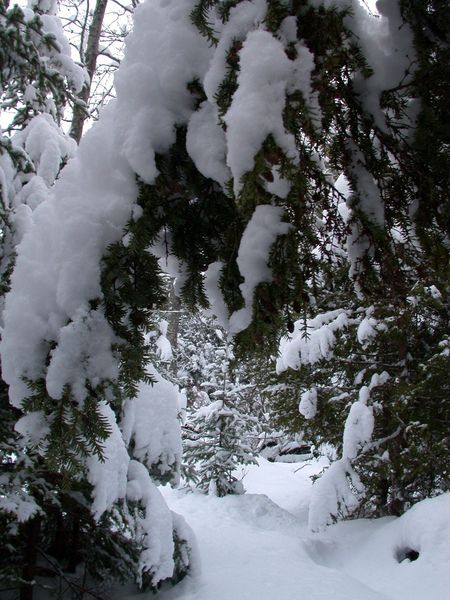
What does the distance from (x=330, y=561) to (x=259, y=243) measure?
6.91 meters

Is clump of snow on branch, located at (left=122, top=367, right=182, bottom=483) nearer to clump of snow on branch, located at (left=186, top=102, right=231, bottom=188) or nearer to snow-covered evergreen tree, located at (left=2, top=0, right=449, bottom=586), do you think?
snow-covered evergreen tree, located at (left=2, top=0, right=449, bottom=586)

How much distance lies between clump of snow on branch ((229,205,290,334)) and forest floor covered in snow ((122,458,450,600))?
4858mm

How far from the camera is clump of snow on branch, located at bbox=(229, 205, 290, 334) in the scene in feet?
4.93

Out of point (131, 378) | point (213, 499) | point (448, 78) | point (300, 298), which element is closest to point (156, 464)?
point (131, 378)

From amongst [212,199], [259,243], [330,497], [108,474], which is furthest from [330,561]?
[259,243]

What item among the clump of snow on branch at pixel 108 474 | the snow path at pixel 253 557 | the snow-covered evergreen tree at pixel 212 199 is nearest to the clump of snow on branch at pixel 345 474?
the snow path at pixel 253 557

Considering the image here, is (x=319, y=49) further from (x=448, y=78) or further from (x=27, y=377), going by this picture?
(x=27, y=377)

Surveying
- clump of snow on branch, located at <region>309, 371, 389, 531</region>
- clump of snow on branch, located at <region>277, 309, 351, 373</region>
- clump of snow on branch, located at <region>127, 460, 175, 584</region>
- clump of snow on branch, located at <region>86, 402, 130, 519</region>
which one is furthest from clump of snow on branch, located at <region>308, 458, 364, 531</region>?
clump of snow on branch, located at <region>86, 402, 130, 519</region>

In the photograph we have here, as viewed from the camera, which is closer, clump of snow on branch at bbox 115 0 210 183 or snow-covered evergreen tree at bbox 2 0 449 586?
snow-covered evergreen tree at bbox 2 0 449 586

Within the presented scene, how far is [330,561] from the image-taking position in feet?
23.2

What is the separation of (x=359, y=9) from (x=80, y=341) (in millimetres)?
1748

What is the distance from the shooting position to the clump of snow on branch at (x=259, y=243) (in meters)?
1.50

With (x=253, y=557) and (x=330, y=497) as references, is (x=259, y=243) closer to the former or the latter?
(x=330, y=497)

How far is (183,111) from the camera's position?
1.99 metres
